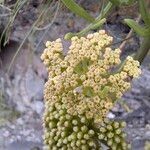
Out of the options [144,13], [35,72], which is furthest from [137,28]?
[35,72]

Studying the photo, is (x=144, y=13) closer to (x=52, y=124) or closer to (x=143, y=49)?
(x=143, y=49)

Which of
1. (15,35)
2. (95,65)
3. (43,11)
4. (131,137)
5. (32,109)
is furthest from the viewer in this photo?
(32,109)

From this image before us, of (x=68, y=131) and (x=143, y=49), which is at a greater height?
(x=143, y=49)

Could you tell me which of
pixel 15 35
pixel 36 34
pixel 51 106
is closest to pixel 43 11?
pixel 36 34

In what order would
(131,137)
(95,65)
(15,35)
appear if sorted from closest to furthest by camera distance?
1. (95,65)
2. (131,137)
3. (15,35)

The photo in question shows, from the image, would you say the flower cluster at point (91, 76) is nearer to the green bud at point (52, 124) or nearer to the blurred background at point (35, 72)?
the green bud at point (52, 124)

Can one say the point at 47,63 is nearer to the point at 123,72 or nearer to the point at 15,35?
the point at 123,72

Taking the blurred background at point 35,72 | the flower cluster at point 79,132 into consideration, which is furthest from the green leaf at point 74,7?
the blurred background at point 35,72
